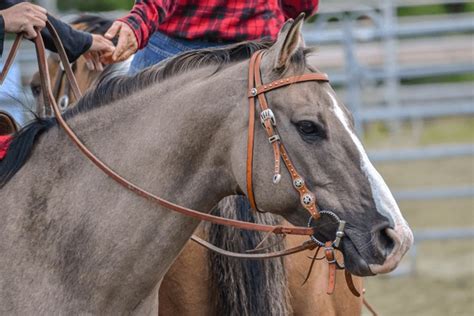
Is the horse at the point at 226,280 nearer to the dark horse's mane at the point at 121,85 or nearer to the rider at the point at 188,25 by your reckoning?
the dark horse's mane at the point at 121,85

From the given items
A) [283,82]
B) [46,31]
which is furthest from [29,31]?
[283,82]

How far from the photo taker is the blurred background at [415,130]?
809 centimetres

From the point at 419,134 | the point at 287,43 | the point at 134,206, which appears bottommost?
the point at 419,134

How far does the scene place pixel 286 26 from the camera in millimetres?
3330

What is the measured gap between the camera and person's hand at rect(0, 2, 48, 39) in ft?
12.3

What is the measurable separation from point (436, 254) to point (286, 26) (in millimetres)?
6434

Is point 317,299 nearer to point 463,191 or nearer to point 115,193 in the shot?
point 115,193

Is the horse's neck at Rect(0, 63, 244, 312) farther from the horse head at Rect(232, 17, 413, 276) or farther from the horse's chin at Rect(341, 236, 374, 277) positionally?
the horse's chin at Rect(341, 236, 374, 277)

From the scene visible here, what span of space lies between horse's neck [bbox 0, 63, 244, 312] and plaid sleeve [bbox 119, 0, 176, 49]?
1.94ft

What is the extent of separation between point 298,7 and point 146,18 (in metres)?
0.87

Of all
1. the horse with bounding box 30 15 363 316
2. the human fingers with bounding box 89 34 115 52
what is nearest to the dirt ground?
the horse with bounding box 30 15 363 316

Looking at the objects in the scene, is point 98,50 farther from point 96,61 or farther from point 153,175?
point 153,175

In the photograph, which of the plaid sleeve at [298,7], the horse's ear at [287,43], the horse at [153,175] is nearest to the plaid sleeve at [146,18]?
the horse at [153,175]

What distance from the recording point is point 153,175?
3455mm
